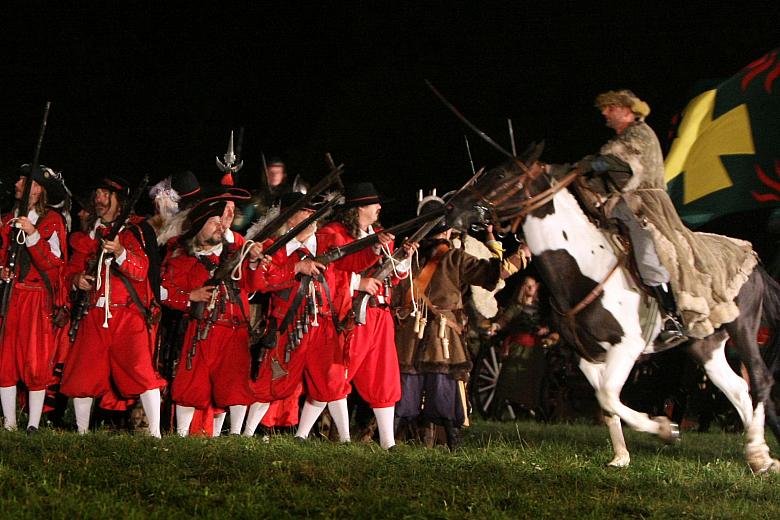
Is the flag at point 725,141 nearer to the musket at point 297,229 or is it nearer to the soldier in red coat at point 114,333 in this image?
the musket at point 297,229

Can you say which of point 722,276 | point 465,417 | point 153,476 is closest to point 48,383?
point 153,476

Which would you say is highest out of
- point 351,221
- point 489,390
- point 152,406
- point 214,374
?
point 351,221

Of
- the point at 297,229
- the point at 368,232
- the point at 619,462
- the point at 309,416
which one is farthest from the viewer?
the point at 368,232

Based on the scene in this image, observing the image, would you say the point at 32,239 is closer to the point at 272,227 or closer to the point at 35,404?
the point at 35,404

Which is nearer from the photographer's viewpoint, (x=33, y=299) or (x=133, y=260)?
(x=133, y=260)

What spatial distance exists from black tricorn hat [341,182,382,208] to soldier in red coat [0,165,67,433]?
228 centimetres

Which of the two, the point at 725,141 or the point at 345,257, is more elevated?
the point at 725,141

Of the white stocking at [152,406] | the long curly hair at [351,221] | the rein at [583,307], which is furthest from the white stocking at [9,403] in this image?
the rein at [583,307]

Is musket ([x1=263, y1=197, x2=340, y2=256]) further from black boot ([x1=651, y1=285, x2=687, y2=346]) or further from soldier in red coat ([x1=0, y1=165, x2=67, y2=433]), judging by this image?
black boot ([x1=651, y1=285, x2=687, y2=346])

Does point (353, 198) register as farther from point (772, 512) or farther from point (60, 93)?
point (60, 93)

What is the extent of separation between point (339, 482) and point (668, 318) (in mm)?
3184

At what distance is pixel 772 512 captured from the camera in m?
7.46

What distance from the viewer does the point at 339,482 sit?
764 centimetres

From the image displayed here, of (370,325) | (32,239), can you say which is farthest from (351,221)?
(32,239)
